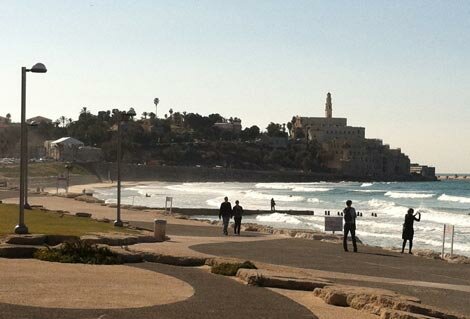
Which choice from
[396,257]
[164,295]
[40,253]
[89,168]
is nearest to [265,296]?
[164,295]

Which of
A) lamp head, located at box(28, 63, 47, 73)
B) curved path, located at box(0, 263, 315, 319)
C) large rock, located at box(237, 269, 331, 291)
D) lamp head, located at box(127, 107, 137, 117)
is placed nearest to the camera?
curved path, located at box(0, 263, 315, 319)

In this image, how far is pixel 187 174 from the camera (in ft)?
616

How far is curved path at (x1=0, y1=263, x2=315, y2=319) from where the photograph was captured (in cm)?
1017

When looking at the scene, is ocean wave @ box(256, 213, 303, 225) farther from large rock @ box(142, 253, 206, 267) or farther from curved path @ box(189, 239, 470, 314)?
large rock @ box(142, 253, 206, 267)

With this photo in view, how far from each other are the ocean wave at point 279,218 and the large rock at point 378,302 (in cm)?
3974

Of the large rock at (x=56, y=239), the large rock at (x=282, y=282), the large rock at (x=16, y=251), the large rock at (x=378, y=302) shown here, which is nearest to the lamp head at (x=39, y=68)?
the large rock at (x=56, y=239)

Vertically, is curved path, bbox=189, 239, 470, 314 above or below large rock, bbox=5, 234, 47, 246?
below

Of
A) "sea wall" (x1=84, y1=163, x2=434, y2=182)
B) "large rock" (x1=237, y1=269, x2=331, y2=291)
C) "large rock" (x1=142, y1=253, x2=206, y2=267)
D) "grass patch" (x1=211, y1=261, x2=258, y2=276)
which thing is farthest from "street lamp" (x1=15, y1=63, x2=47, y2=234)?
"sea wall" (x1=84, y1=163, x2=434, y2=182)

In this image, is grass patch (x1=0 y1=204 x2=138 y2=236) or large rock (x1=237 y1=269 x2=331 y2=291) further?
grass patch (x1=0 y1=204 x2=138 y2=236)

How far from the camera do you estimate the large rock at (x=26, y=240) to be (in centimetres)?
1781

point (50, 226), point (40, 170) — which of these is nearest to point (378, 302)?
point (50, 226)

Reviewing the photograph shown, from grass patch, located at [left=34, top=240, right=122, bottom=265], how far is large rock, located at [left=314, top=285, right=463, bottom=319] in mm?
4842

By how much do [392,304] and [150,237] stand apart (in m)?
13.1

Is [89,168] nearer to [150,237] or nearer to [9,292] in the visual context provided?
[150,237]
